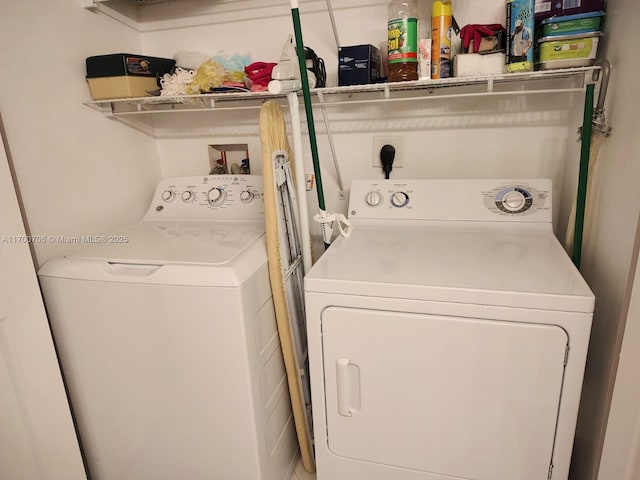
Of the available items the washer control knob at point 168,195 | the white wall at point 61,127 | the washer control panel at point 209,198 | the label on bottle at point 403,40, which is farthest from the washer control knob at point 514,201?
the white wall at point 61,127

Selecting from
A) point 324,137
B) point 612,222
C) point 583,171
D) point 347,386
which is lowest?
point 347,386

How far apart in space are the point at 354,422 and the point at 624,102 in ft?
4.07

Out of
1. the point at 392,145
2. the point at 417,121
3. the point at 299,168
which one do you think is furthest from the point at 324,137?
the point at 299,168

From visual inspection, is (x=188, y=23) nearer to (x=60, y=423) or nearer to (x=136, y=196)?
(x=136, y=196)

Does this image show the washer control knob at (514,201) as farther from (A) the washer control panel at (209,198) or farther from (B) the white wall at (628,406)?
(A) the washer control panel at (209,198)

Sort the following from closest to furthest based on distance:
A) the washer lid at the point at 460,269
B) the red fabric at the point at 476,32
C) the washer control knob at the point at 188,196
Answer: the washer lid at the point at 460,269, the red fabric at the point at 476,32, the washer control knob at the point at 188,196

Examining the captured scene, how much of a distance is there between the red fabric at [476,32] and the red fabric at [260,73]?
0.72 metres

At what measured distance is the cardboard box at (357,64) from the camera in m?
1.53

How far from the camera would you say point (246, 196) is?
1.83 meters

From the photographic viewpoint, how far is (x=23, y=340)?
127 cm

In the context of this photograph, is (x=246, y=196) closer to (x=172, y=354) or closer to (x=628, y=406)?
(x=172, y=354)

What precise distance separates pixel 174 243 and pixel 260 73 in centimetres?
75

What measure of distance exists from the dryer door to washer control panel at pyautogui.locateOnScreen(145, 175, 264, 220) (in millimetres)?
783

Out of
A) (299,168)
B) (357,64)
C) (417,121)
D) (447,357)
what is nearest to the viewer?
(447,357)
